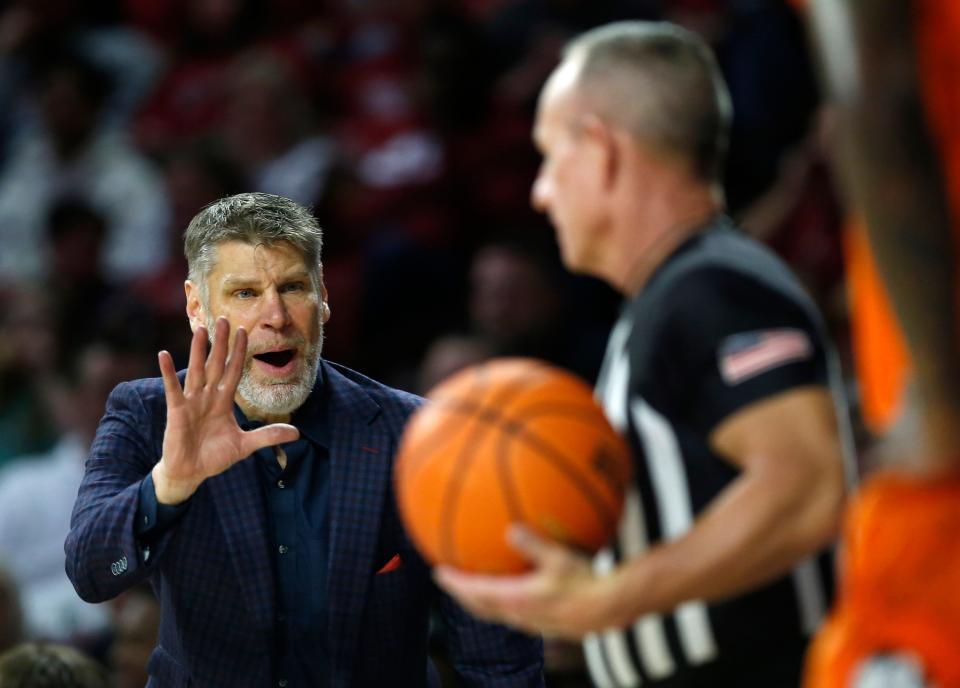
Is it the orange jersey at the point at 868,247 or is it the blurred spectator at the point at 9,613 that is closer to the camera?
the orange jersey at the point at 868,247

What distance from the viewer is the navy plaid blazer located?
3.44m

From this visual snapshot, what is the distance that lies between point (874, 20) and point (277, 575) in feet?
6.65

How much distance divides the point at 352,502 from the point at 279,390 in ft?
1.04

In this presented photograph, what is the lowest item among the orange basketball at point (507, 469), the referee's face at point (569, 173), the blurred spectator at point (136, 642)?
the blurred spectator at point (136, 642)

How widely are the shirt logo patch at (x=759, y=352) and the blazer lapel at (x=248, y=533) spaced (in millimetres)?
1367

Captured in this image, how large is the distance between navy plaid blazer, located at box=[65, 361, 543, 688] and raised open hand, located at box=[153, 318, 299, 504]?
14 centimetres

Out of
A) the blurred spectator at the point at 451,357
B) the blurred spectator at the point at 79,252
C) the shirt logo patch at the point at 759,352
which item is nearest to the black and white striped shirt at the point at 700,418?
the shirt logo patch at the point at 759,352

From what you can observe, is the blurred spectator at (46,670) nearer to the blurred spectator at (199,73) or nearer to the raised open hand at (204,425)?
the raised open hand at (204,425)

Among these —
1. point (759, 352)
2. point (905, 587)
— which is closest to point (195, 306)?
point (759, 352)

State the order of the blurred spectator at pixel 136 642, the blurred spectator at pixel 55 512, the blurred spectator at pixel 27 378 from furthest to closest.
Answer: the blurred spectator at pixel 27 378 → the blurred spectator at pixel 55 512 → the blurred spectator at pixel 136 642

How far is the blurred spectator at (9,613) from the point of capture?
5.17m

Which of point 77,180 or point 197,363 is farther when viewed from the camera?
point 77,180

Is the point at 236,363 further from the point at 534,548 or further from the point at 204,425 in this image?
the point at 534,548

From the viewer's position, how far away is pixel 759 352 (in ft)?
8.37
